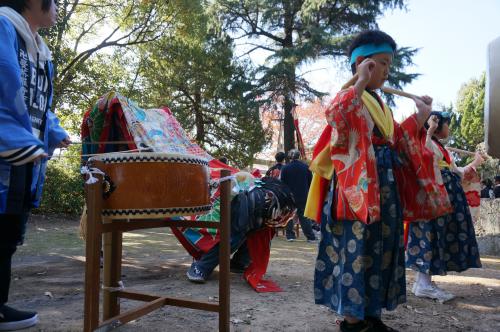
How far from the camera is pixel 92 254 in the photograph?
2043mm

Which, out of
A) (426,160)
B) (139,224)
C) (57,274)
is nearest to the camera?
(139,224)

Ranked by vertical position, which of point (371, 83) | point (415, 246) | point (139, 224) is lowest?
point (415, 246)

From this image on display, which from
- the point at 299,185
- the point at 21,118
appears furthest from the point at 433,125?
the point at 299,185

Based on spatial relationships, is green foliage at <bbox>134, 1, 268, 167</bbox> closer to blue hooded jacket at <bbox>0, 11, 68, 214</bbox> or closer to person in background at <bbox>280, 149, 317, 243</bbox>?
person in background at <bbox>280, 149, 317, 243</bbox>

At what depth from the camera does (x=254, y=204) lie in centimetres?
369

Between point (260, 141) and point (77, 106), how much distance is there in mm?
6745

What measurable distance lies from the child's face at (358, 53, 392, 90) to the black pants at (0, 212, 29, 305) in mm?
2243

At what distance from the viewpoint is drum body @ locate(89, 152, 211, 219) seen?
6.95ft

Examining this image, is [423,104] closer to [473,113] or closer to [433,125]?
[433,125]

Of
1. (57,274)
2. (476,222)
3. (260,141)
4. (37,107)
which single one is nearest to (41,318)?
(37,107)

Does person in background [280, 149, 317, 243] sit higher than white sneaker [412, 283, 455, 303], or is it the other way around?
person in background [280, 149, 317, 243]

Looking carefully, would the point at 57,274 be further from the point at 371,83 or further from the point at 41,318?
the point at 371,83

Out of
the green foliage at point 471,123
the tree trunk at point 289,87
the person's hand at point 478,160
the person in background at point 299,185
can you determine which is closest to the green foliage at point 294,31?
the tree trunk at point 289,87

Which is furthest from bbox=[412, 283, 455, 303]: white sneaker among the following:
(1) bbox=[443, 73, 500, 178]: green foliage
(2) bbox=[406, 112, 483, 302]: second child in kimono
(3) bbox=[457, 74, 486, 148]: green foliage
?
(3) bbox=[457, 74, 486, 148]: green foliage
